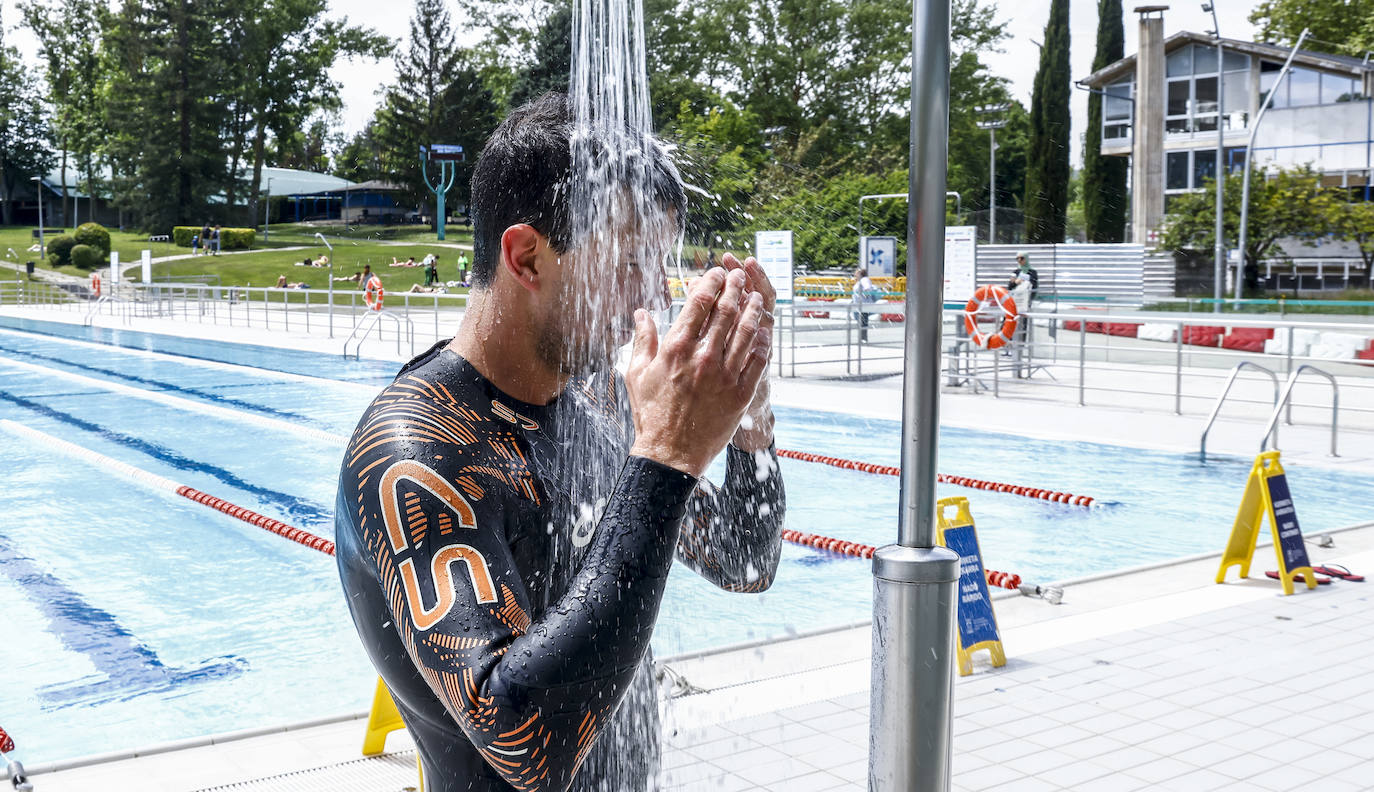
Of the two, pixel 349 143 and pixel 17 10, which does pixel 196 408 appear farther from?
pixel 17 10

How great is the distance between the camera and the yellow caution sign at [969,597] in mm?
4945

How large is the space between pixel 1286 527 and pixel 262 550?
254 inches

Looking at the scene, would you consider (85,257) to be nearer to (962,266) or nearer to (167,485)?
(962,266)

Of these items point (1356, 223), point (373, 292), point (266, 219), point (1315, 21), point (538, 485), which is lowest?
point (538, 485)

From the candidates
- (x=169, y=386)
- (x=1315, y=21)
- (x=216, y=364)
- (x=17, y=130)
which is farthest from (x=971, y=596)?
(x=17, y=130)

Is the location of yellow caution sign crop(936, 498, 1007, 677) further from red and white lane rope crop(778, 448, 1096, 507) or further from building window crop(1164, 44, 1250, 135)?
building window crop(1164, 44, 1250, 135)

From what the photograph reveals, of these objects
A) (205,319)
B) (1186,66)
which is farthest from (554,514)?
(205,319)

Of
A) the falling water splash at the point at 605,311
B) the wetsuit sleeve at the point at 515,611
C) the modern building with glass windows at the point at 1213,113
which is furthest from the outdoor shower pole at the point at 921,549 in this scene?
the modern building with glass windows at the point at 1213,113

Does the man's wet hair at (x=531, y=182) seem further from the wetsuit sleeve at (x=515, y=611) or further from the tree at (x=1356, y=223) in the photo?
the tree at (x=1356, y=223)

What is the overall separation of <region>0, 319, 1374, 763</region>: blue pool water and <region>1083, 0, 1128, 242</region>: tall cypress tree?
2314mm

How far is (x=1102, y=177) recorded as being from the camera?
4.12 m

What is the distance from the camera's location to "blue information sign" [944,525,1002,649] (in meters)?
4.95

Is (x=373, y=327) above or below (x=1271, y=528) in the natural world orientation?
above

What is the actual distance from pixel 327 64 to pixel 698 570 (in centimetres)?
3366
